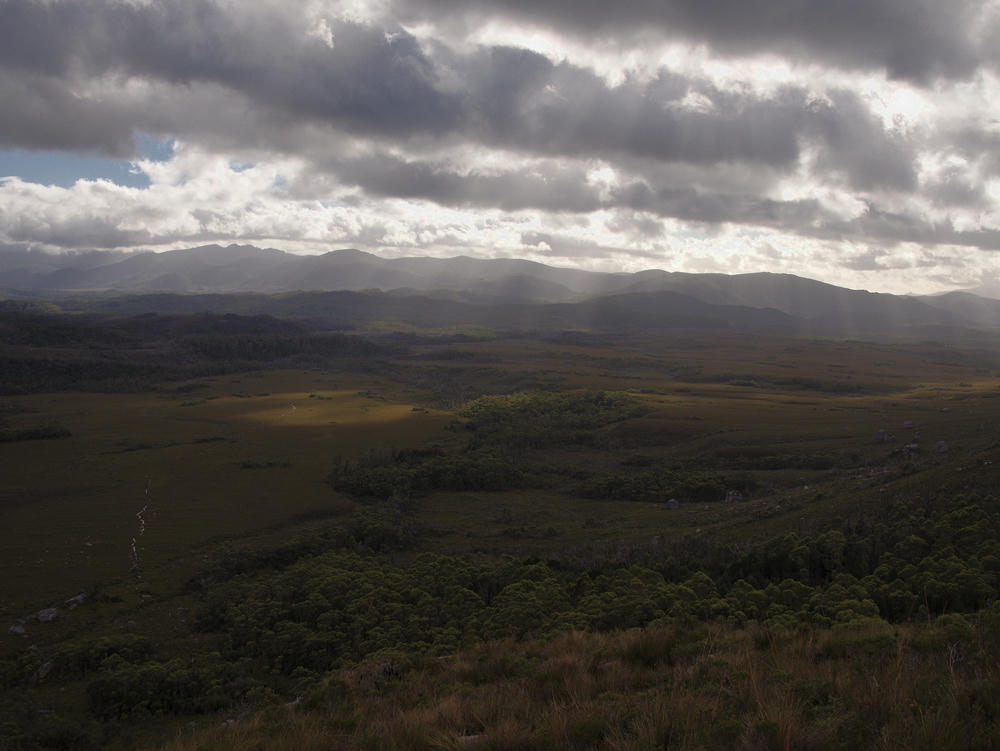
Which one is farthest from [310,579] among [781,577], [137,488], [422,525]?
[137,488]

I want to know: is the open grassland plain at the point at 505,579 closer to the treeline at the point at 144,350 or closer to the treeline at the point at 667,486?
the treeline at the point at 667,486

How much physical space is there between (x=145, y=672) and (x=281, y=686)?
3309 mm

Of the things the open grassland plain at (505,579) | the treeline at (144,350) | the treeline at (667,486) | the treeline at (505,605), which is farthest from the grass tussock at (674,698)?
the treeline at (144,350)

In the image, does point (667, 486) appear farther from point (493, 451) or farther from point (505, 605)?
point (505, 605)

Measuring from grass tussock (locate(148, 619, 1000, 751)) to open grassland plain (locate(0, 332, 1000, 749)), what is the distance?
0.17 ft

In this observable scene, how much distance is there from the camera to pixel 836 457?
4203 centimetres

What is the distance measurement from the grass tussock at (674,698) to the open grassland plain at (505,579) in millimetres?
52

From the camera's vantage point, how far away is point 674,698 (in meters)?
7.34

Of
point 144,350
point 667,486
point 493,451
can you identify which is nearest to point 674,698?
point 667,486

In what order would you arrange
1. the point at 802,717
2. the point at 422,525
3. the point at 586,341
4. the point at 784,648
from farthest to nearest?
1. the point at 586,341
2. the point at 422,525
3. the point at 784,648
4. the point at 802,717

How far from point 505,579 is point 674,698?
1265cm

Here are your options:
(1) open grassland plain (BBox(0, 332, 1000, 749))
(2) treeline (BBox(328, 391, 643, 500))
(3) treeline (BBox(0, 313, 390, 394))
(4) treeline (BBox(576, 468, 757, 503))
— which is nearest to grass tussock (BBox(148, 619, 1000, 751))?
(1) open grassland plain (BBox(0, 332, 1000, 749))

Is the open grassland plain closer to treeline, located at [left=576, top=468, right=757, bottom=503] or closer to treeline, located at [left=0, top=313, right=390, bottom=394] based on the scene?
treeline, located at [left=576, top=468, right=757, bottom=503]

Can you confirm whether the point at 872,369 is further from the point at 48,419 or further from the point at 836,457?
the point at 48,419
